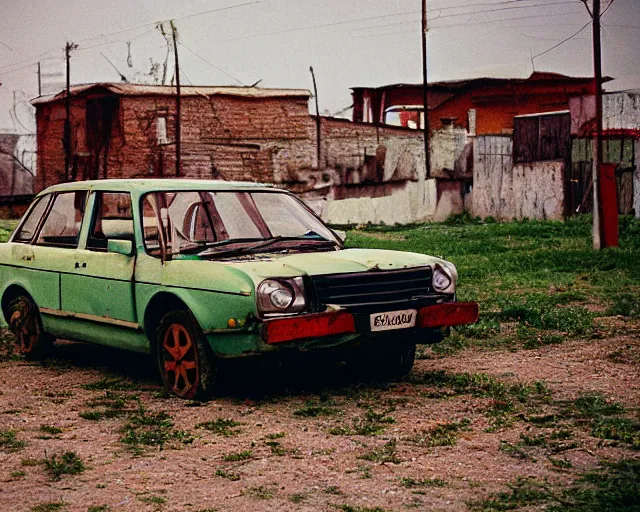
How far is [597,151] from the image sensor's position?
1930cm

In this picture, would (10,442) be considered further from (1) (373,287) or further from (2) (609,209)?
(2) (609,209)

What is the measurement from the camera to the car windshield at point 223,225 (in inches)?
288

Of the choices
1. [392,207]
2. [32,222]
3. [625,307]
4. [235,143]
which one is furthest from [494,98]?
[32,222]

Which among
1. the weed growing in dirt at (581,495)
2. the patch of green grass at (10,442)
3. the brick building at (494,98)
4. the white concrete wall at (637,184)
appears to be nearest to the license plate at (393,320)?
the weed growing in dirt at (581,495)

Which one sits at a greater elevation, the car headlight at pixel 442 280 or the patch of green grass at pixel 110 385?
the car headlight at pixel 442 280

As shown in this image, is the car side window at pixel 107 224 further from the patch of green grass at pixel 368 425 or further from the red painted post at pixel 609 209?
the red painted post at pixel 609 209

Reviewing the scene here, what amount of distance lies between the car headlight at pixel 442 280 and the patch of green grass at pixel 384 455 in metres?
1.83

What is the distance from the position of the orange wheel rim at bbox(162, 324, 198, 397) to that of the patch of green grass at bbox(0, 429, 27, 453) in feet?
4.16

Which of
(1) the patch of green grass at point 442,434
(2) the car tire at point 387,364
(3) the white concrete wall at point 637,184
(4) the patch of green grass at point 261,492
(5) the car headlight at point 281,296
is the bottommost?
(4) the patch of green grass at point 261,492

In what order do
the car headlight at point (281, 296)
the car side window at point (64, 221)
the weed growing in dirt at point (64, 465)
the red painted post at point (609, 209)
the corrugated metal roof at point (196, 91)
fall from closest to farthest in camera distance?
the weed growing in dirt at point (64, 465) < the car headlight at point (281, 296) < the car side window at point (64, 221) < the red painted post at point (609, 209) < the corrugated metal roof at point (196, 91)

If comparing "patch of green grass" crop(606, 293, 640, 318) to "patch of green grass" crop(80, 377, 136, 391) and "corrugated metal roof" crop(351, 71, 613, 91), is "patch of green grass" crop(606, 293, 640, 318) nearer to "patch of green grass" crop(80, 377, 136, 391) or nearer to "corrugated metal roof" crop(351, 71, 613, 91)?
"patch of green grass" crop(80, 377, 136, 391)

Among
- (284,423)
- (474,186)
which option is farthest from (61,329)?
(474,186)

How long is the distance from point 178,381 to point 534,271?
9.24 metres

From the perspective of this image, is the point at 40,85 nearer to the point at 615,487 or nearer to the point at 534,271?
the point at 534,271
